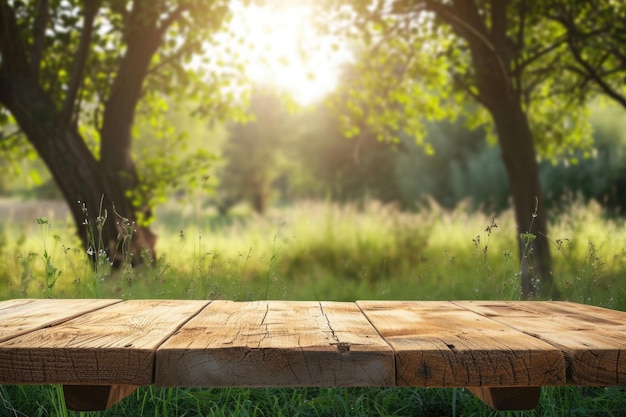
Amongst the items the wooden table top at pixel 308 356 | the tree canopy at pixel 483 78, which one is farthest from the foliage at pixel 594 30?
the wooden table top at pixel 308 356

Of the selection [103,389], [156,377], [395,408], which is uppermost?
[156,377]

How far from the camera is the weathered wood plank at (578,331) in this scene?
149 cm

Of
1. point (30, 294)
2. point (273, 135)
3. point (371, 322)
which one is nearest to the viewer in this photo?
point (371, 322)

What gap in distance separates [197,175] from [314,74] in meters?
2.04

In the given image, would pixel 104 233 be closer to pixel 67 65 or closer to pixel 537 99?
pixel 67 65

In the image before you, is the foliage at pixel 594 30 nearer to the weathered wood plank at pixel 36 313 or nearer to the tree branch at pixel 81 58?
the tree branch at pixel 81 58

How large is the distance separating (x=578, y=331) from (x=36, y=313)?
1.68m

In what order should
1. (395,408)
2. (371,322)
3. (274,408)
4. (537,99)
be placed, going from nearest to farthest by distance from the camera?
1. (371,322)
2. (274,408)
3. (395,408)
4. (537,99)

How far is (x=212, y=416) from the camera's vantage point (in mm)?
2605

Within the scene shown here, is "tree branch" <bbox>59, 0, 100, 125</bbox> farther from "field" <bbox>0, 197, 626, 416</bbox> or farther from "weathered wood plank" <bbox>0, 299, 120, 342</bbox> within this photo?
"weathered wood plank" <bbox>0, 299, 120, 342</bbox>

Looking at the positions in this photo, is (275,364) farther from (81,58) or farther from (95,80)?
(95,80)

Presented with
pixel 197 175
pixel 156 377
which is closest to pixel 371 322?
pixel 156 377

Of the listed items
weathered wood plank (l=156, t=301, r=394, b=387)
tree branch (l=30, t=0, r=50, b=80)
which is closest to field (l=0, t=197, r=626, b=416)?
weathered wood plank (l=156, t=301, r=394, b=387)

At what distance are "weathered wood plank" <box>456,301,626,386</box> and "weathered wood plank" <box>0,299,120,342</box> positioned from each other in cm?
136
